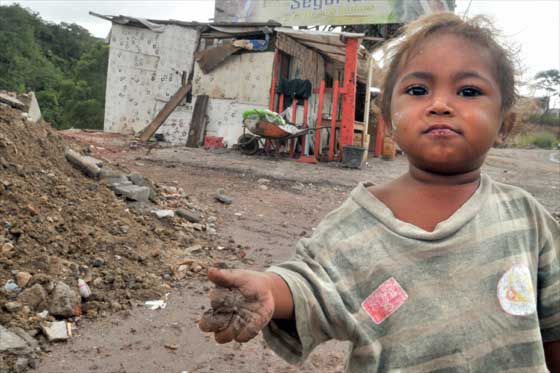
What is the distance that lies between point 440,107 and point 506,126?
0.39m

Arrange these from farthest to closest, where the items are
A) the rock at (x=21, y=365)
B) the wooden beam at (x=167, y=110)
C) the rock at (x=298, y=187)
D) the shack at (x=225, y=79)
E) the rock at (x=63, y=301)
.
Answer: the wooden beam at (x=167, y=110)
the shack at (x=225, y=79)
the rock at (x=298, y=187)
the rock at (x=63, y=301)
the rock at (x=21, y=365)

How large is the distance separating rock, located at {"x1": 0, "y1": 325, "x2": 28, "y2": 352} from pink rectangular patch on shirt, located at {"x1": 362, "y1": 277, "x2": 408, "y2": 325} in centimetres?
186

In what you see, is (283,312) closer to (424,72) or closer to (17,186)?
(424,72)

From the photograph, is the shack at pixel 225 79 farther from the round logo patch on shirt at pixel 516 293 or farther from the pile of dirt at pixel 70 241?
the round logo patch on shirt at pixel 516 293

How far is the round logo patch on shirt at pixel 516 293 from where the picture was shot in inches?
42.8

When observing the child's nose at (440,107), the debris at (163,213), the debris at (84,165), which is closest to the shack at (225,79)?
the debris at (84,165)

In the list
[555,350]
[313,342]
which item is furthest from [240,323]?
[555,350]

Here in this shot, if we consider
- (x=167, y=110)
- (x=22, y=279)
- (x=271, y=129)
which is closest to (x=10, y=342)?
(x=22, y=279)

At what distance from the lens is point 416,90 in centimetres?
120

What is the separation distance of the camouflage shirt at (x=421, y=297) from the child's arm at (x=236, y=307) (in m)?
0.14

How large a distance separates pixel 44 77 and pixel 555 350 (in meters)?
33.6

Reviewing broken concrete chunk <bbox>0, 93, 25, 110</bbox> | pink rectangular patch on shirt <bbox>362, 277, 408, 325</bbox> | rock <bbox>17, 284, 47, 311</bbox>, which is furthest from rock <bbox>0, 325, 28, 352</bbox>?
broken concrete chunk <bbox>0, 93, 25, 110</bbox>

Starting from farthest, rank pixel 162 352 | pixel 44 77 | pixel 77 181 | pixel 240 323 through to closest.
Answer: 1. pixel 44 77
2. pixel 77 181
3. pixel 162 352
4. pixel 240 323

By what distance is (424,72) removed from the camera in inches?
47.0
